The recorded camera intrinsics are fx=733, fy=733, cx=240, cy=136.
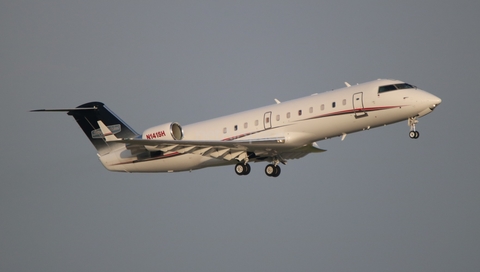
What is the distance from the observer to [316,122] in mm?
27609

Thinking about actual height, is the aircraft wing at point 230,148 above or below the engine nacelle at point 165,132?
below

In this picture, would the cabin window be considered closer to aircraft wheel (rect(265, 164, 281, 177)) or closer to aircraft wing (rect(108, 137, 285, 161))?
aircraft wing (rect(108, 137, 285, 161))

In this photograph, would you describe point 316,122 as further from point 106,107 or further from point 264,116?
point 106,107

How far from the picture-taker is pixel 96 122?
33.2 m

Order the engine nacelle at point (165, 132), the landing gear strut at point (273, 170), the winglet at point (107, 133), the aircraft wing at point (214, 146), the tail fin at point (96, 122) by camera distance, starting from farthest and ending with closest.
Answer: the tail fin at point (96, 122)
the winglet at point (107, 133)
the landing gear strut at point (273, 170)
the engine nacelle at point (165, 132)
the aircraft wing at point (214, 146)

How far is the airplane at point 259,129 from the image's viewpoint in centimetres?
2683

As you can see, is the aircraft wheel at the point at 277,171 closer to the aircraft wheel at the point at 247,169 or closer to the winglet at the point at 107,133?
the aircraft wheel at the point at 247,169

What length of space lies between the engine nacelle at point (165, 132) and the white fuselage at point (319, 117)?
73cm

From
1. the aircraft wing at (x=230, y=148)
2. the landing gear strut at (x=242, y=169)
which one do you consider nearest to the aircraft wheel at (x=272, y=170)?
the aircraft wing at (x=230, y=148)

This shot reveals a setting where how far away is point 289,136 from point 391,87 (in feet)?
14.0

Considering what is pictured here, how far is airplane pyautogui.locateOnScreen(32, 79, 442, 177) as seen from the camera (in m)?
26.8

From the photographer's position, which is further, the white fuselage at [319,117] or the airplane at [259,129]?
the airplane at [259,129]

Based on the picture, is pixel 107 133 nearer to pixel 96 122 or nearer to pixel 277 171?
pixel 96 122

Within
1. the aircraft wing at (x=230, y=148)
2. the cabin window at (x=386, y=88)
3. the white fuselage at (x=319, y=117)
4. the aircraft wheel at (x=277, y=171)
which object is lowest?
the aircraft wheel at (x=277, y=171)
